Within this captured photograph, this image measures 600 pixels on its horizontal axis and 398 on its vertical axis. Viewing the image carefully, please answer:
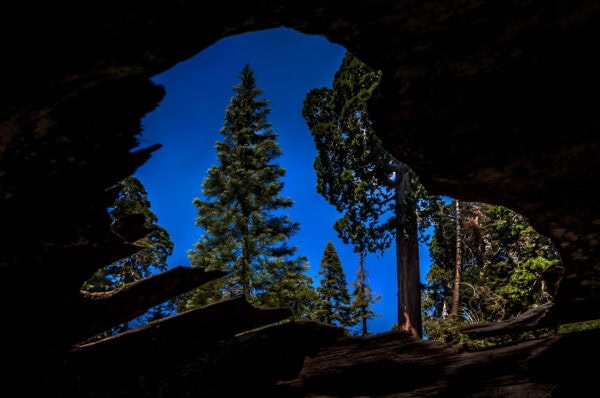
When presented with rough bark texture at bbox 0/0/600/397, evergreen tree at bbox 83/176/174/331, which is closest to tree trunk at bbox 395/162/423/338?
rough bark texture at bbox 0/0/600/397

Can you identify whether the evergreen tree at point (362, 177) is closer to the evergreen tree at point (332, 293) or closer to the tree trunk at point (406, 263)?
the tree trunk at point (406, 263)

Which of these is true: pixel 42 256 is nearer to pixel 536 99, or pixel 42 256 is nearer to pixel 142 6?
pixel 142 6

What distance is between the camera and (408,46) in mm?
2854

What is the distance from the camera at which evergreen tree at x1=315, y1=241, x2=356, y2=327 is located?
2762 cm

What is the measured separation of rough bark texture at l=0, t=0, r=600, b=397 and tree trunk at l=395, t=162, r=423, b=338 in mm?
5926

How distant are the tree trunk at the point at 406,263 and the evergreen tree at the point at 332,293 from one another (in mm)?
16707

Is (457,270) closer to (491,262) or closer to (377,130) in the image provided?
(491,262)

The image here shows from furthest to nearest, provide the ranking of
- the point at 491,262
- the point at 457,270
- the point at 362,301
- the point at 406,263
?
1. the point at 362,301
2. the point at 457,270
3. the point at 491,262
4. the point at 406,263

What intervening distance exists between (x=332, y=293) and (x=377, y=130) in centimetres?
2722

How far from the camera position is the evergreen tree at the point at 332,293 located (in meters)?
27.6

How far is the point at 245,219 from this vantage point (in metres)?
16.2

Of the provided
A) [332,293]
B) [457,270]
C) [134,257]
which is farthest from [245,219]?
[332,293]

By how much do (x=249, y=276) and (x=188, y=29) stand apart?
1344 cm

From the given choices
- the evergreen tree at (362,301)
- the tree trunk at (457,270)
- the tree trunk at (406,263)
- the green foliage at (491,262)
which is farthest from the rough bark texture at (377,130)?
the evergreen tree at (362,301)
